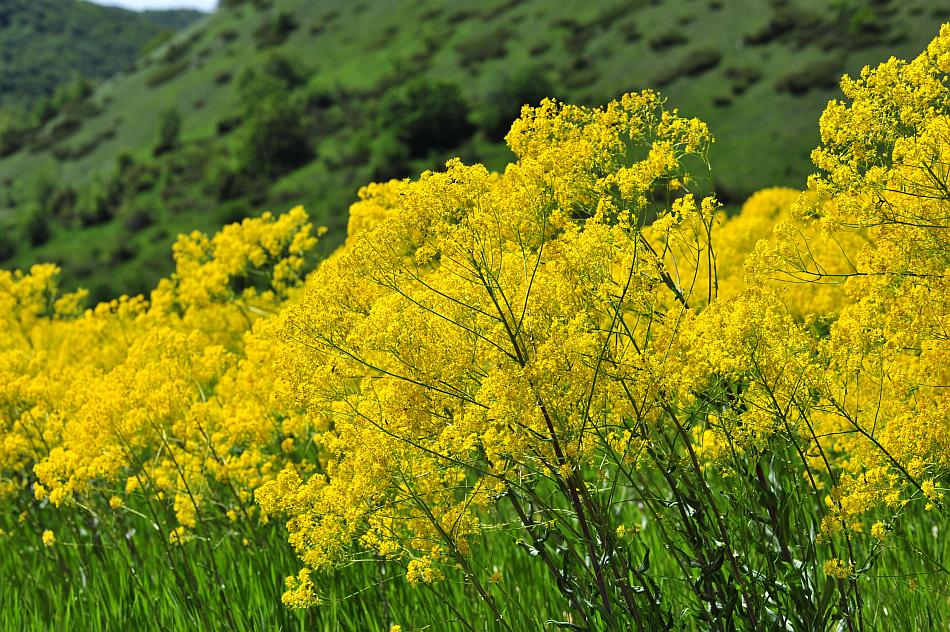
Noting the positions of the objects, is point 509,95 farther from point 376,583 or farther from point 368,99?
point 376,583

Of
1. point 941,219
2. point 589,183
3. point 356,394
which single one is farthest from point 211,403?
point 941,219

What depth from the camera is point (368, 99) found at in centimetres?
12850

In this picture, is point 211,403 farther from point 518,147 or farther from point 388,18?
point 388,18

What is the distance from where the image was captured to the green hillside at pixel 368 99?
81.5 m

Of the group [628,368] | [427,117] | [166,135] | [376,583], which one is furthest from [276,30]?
[628,368]

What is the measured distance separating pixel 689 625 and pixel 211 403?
431 centimetres

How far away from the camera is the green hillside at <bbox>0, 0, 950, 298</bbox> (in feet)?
267

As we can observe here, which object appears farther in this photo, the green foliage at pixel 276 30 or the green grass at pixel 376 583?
the green foliage at pixel 276 30

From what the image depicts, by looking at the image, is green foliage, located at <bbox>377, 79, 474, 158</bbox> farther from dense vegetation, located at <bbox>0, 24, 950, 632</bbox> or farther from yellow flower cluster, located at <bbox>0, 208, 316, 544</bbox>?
dense vegetation, located at <bbox>0, 24, 950, 632</bbox>

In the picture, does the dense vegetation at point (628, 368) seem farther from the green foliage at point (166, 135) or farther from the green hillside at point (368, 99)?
the green foliage at point (166, 135)

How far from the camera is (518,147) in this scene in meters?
5.05

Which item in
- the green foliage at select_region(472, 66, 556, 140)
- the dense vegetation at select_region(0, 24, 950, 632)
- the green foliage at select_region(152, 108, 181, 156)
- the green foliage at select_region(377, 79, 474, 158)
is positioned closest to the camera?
the dense vegetation at select_region(0, 24, 950, 632)

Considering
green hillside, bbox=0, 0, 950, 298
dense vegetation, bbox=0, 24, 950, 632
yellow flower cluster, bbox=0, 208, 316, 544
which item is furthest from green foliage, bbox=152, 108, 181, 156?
dense vegetation, bbox=0, 24, 950, 632

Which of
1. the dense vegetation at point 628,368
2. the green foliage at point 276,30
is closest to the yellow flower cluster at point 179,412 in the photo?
the dense vegetation at point 628,368
